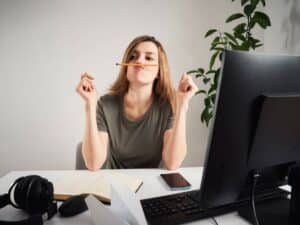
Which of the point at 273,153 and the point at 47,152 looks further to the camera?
the point at 47,152

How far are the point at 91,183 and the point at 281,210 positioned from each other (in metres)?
0.53

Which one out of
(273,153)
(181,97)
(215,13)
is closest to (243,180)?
(273,153)

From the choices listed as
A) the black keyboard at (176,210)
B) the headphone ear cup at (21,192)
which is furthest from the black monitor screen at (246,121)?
the headphone ear cup at (21,192)

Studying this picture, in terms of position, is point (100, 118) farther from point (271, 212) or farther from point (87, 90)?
point (271, 212)

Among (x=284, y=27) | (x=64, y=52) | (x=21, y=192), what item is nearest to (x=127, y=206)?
(x=21, y=192)

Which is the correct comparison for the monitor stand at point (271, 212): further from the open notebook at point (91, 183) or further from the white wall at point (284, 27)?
the white wall at point (284, 27)

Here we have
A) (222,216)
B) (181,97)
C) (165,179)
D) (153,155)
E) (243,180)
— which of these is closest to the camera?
(243,180)

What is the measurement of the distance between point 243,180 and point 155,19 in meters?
1.74

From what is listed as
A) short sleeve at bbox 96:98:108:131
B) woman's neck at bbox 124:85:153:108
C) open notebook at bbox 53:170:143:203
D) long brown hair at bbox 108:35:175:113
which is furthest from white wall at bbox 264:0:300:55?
open notebook at bbox 53:170:143:203

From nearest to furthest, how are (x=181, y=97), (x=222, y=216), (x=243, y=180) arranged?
1. (x=243, y=180)
2. (x=222, y=216)
3. (x=181, y=97)

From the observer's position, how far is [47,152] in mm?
2080

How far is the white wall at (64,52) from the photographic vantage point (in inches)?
76.8

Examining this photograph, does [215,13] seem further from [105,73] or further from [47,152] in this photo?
[47,152]

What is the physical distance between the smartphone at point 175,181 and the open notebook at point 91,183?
9 cm
